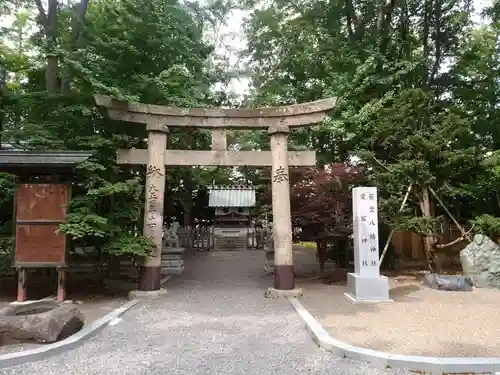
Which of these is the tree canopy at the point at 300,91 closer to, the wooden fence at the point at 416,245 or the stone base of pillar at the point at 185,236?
the wooden fence at the point at 416,245

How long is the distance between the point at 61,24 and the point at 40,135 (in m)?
7.27

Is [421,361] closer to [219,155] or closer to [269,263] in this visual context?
[219,155]

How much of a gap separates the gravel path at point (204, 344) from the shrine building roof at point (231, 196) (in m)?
15.8

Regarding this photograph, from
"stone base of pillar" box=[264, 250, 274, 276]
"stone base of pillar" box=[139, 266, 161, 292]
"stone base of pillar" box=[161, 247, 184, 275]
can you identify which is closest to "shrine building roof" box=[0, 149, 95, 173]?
"stone base of pillar" box=[139, 266, 161, 292]

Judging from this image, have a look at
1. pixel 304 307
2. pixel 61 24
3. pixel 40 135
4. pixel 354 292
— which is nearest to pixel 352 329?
pixel 304 307

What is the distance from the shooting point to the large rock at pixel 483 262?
11.2 meters

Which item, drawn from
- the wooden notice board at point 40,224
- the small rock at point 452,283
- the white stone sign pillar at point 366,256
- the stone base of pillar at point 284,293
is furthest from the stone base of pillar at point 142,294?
the small rock at point 452,283

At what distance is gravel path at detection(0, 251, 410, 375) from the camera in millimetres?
4949

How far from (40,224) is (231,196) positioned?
17806mm

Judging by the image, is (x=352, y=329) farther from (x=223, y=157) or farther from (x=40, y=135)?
(x=40, y=135)

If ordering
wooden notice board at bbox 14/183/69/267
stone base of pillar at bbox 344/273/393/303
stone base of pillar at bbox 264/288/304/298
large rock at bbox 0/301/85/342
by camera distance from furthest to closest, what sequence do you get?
stone base of pillar at bbox 264/288/304/298 < stone base of pillar at bbox 344/273/393/303 < wooden notice board at bbox 14/183/69/267 < large rock at bbox 0/301/85/342

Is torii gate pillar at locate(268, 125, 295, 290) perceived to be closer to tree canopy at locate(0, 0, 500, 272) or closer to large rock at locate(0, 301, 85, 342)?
tree canopy at locate(0, 0, 500, 272)

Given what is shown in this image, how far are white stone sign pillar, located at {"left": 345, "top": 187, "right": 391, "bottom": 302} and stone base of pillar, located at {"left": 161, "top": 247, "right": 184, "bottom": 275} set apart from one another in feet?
22.5

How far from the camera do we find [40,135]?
33.5 ft
